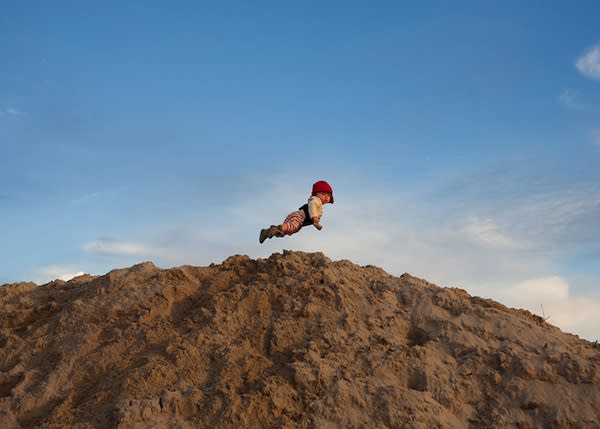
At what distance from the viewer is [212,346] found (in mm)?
6340

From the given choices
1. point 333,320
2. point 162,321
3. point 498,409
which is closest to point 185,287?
point 162,321

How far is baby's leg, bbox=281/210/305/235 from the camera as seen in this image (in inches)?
330

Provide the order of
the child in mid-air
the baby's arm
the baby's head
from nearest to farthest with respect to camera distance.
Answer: the child in mid-air, the baby's arm, the baby's head

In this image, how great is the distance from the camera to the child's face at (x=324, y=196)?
30.3 ft

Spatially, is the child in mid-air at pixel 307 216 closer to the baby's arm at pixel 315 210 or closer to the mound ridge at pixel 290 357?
the baby's arm at pixel 315 210

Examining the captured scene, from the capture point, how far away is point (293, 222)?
8.53 m

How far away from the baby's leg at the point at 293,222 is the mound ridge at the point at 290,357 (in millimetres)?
734

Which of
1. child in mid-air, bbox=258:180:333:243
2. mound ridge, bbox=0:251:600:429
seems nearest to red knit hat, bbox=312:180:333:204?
child in mid-air, bbox=258:180:333:243

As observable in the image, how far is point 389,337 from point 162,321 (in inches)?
95.9

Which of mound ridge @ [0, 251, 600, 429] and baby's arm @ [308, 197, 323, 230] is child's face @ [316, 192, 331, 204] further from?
mound ridge @ [0, 251, 600, 429]

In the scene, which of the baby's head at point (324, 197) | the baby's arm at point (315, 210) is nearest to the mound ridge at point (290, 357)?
the baby's arm at point (315, 210)

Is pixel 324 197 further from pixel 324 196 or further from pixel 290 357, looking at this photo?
pixel 290 357

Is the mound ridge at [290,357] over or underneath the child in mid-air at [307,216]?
underneath

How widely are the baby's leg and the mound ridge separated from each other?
73cm
